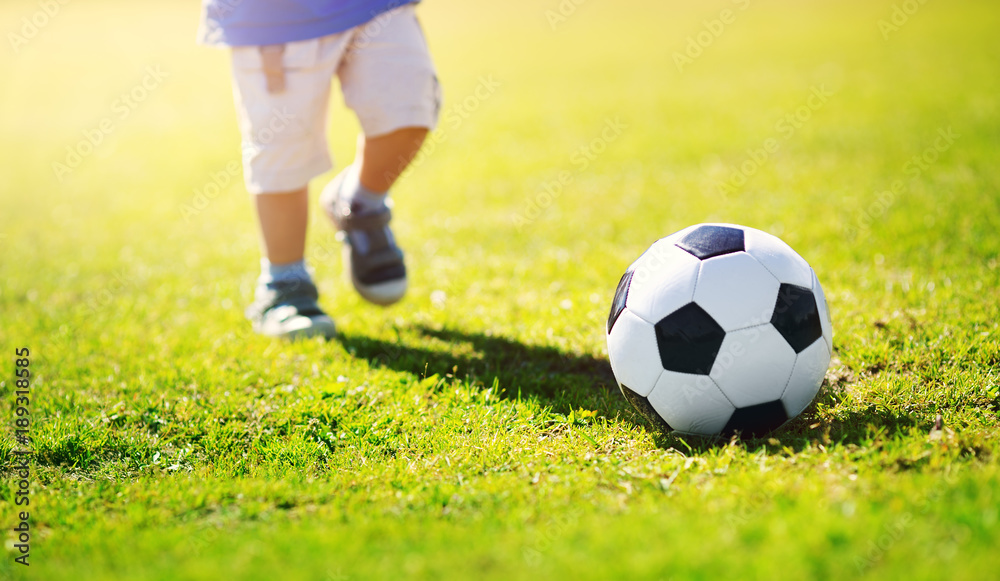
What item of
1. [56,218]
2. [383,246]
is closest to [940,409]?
[383,246]

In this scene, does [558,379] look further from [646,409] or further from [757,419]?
[757,419]

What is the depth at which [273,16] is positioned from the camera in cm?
401

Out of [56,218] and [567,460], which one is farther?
[56,218]

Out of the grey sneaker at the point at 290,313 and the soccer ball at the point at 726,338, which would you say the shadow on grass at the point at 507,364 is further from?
the soccer ball at the point at 726,338

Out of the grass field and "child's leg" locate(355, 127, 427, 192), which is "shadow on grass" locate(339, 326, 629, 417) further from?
"child's leg" locate(355, 127, 427, 192)

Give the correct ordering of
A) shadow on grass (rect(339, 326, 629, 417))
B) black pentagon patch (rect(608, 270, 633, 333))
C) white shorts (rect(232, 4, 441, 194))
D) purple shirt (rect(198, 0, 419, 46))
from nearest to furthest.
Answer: black pentagon patch (rect(608, 270, 633, 333))
shadow on grass (rect(339, 326, 629, 417))
purple shirt (rect(198, 0, 419, 46))
white shorts (rect(232, 4, 441, 194))

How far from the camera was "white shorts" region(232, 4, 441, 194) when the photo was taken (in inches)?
163

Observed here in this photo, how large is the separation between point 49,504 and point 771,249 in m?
2.80

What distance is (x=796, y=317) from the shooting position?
113 inches

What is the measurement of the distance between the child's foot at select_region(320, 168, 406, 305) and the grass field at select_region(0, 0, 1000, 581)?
22 centimetres

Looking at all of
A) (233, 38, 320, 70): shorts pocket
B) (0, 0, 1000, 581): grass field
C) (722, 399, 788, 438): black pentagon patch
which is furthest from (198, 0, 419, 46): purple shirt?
(722, 399, 788, 438): black pentagon patch

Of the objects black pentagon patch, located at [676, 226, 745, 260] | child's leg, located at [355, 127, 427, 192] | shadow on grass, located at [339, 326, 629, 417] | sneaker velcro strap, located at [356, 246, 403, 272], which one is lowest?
shadow on grass, located at [339, 326, 629, 417]

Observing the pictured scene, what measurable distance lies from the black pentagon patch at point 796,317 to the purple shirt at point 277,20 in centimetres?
258

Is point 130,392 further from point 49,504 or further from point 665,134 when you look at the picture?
point 665,134
